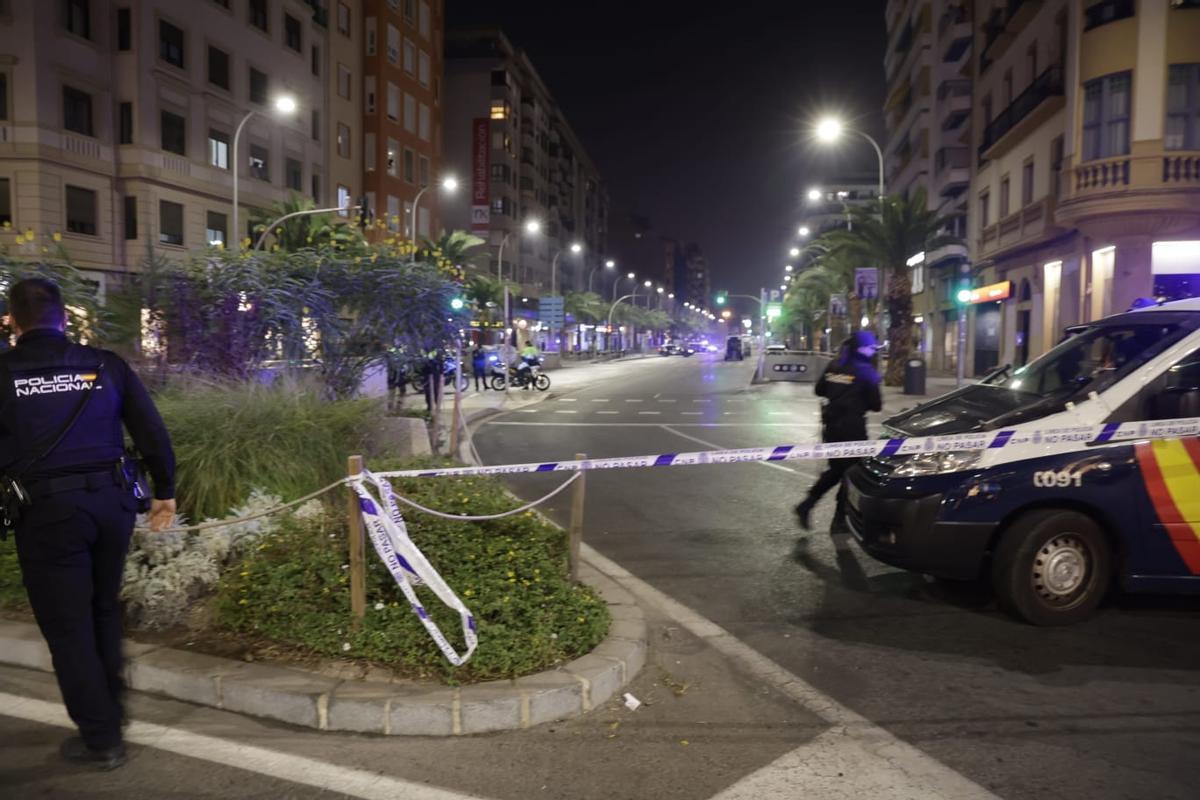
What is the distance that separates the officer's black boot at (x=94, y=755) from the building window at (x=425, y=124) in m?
56.2

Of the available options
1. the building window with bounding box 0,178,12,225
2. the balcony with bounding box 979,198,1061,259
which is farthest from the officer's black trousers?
the building window with bounding box 0,178,12,225

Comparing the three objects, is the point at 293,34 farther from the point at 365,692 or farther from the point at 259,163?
the point at 365,692

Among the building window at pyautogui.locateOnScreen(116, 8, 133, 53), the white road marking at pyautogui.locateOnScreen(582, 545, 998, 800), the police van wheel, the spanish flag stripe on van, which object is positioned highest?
the building window at pyautogui.locateOnScreen(116, 8, 133, 53)

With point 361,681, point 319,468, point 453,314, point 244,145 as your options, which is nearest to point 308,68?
point 244,145

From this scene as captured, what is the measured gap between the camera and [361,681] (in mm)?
4195

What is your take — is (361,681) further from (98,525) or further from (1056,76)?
(1056,76)

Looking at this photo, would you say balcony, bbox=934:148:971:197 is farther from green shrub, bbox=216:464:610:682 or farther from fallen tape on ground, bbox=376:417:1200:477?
green shrub, bbox=216:464:610:682

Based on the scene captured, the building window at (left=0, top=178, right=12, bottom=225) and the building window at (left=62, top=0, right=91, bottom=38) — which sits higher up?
the building window at (left=62, top=0, right=91, bottom=38)

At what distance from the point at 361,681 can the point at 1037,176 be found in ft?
96.6

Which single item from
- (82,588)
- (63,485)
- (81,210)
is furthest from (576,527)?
(81,210)

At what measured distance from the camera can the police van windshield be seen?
5297 millimetres

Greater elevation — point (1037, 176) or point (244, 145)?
point (244, 145)

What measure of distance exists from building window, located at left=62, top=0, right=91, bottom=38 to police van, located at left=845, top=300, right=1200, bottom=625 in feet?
110

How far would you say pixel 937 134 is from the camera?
4619cm
